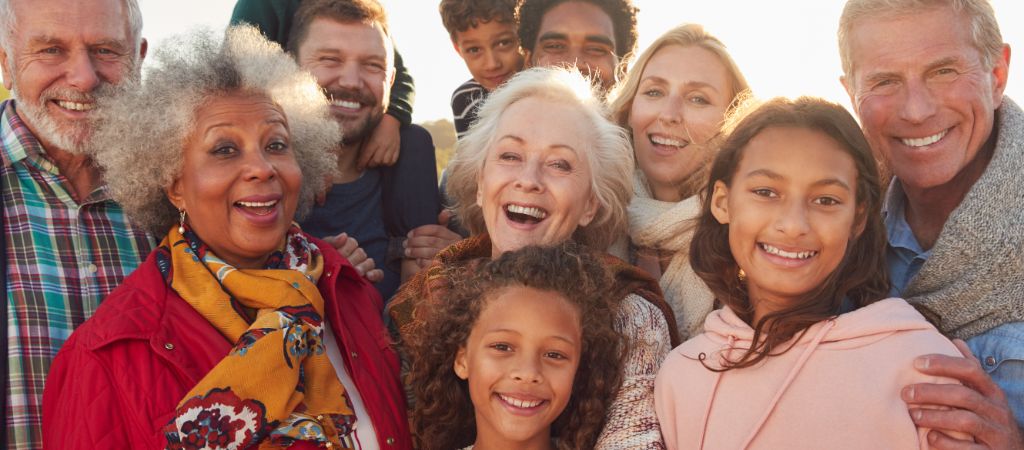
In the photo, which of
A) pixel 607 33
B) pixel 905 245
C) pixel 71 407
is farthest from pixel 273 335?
pixel 607 33

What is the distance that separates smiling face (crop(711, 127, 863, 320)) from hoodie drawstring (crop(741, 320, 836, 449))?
0.64ft

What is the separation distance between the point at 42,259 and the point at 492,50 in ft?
10.5

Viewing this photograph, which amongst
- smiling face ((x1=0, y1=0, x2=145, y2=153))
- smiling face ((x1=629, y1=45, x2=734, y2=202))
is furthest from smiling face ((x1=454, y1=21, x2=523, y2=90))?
smiling face ((x1=0, y1=0, x2=145, y2=153))

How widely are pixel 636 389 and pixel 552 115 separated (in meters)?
1.29

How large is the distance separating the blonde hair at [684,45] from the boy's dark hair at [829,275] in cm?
67

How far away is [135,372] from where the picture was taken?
306cm

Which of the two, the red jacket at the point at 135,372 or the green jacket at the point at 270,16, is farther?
the green jacket at the point at 270,16

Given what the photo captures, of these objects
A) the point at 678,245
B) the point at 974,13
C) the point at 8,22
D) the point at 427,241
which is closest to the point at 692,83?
the point at 678,245

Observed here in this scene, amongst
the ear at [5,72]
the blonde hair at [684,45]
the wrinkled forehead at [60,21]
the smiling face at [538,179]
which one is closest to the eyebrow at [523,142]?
the smiling face at [538,179]

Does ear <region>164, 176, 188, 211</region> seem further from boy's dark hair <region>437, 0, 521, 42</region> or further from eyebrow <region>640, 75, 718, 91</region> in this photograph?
boy's dark hair <region>437, 0, 521, 42</region>

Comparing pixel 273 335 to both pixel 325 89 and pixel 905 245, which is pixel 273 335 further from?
pixel 905 245

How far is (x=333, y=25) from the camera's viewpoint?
482 centimetres

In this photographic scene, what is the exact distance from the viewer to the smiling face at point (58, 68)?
3.91 metres

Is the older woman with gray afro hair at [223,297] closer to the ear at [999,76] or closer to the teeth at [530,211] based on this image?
the teeth at [530,211]
